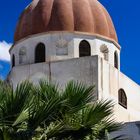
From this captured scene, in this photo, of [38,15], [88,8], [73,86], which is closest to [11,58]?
[38,15]

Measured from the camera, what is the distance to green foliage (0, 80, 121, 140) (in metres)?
10.3

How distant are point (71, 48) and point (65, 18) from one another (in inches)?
49.4

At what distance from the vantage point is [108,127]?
1136cm

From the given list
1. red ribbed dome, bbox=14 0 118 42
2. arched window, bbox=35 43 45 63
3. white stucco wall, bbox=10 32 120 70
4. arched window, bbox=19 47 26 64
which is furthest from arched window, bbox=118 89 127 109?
arched window, bbox=19 47 26 64

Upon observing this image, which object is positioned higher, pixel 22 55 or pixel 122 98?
pixel 22 55

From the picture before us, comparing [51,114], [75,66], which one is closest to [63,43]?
[75,66]

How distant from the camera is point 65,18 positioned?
22.0 meters

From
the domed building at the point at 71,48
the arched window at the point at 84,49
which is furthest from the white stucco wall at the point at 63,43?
the arched window at the point at 84,49

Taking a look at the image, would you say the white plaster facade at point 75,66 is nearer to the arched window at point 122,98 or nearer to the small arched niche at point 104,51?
the small arched niche at point 104,51

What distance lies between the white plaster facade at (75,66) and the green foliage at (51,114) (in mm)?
8986

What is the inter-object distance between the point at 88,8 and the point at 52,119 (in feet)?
40.4

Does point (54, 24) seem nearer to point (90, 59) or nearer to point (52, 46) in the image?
point (52, 46)

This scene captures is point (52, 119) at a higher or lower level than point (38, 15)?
lower

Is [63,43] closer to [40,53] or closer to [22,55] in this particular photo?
[40,53]
